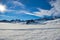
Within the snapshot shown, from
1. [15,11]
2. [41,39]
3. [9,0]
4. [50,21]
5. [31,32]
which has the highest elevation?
[9,0]

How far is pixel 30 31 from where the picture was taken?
1.66 meters

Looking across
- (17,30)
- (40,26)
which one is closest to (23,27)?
(17,30)

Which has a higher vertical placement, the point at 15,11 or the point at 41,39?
the point at 15,11

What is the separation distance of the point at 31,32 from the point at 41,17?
0.25 metres

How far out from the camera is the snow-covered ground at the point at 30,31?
1633 mm

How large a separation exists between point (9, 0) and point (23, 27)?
42cm

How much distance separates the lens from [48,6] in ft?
5.55

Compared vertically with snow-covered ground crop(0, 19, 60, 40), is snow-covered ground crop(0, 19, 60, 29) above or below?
above

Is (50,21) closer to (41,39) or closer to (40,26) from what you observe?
(40,26)

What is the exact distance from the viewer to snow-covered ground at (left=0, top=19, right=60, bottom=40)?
→ 5.36 feet

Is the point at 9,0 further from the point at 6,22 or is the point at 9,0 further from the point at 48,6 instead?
the point at 48,6

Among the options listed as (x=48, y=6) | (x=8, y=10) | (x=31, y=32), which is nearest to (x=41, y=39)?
(x=31, y=32)

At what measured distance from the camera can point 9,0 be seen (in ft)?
5.57

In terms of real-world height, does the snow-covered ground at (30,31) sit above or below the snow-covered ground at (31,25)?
below
